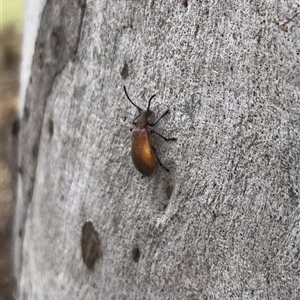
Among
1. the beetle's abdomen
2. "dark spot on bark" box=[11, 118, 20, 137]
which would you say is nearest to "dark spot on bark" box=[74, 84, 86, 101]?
the beetle's abdomen

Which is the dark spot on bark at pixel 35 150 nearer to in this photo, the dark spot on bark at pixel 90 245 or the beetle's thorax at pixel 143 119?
the dark spot on bark at pixel 90 245

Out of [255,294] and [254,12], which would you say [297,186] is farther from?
[254,12]

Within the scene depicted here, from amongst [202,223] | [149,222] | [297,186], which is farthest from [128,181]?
[297,186]

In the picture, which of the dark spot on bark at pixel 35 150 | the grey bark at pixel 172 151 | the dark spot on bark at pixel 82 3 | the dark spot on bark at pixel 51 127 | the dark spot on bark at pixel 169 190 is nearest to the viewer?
the grey bark at pixel 172 151

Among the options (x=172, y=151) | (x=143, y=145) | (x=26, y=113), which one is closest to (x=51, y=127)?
(x=26, y=113)

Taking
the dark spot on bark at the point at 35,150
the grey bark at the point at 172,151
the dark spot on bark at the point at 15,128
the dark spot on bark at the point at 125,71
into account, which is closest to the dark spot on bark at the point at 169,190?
the grey bark at the point at 172,151

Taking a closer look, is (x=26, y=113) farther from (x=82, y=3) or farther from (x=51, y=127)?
(x=82, y=3)

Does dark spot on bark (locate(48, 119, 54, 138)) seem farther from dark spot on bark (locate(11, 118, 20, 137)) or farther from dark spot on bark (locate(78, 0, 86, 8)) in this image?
dark spot on bark (locate(11, 118, 20, 137))
